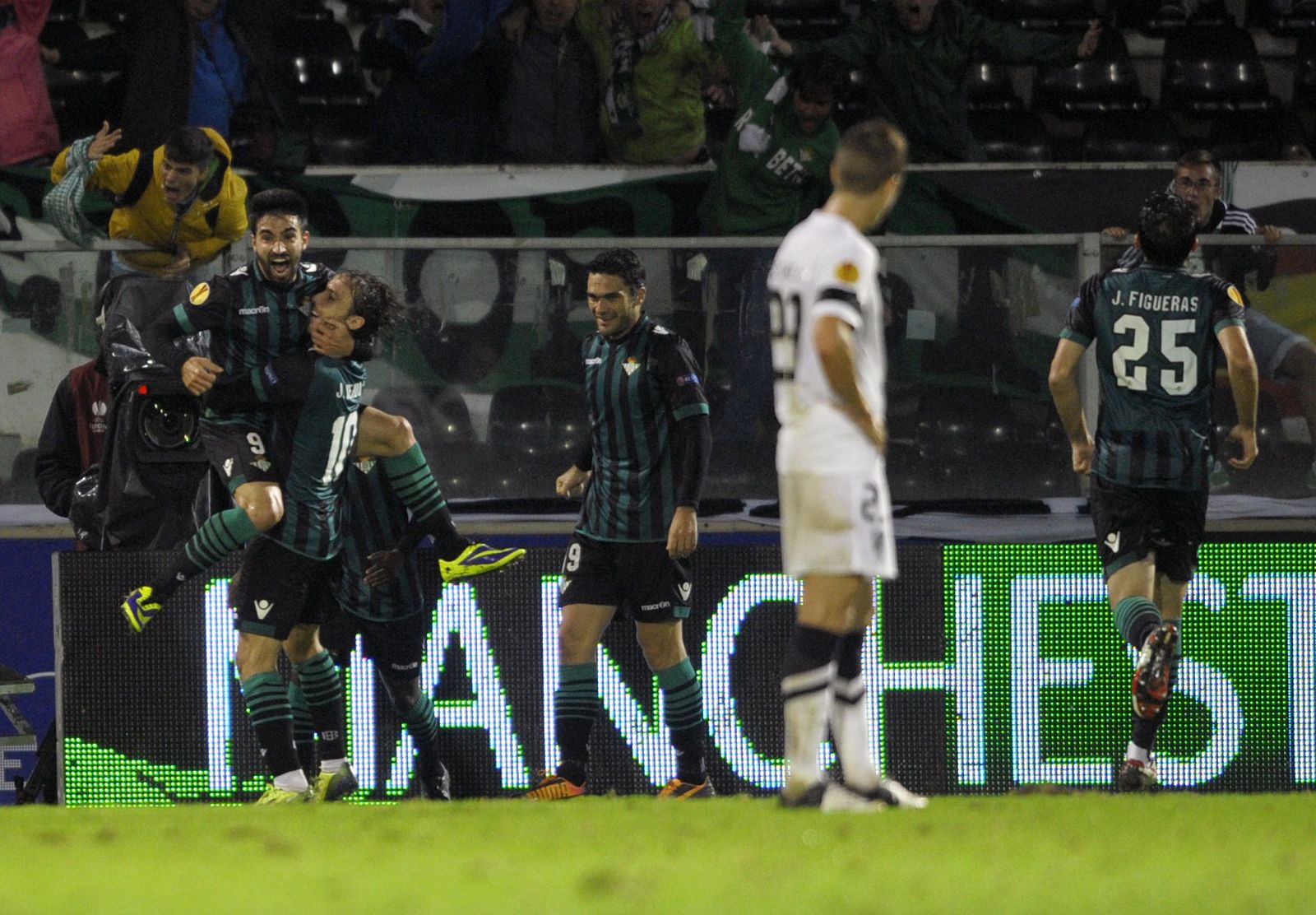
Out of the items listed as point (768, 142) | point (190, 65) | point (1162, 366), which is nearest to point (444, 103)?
point (190, 65)

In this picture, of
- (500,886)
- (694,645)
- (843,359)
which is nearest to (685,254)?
(694,645)

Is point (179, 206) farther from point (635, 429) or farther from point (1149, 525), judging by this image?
point (1149, 525)

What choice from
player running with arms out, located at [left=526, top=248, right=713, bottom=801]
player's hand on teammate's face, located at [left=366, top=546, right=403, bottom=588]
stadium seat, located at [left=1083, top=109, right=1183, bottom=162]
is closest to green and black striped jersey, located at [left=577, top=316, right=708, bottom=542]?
player running with arms out, located at [left=526, top=248, right=713, bottom=801]

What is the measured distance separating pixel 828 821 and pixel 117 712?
153 inches

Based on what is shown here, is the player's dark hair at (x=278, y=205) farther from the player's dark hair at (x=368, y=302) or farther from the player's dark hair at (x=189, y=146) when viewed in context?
the player's dark hair at (x=189, y=146)

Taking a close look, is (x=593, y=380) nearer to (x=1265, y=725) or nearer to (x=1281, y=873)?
(x=1265, y=725)

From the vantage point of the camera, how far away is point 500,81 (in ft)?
37.6

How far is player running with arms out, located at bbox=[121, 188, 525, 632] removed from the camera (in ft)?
23.4

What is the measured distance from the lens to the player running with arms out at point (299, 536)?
7066mm

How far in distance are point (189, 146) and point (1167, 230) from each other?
13.2 feet

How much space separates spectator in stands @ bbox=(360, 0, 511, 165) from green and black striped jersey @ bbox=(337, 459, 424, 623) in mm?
4067

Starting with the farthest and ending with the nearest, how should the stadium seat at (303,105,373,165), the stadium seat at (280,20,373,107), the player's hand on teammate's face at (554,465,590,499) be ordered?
the stadium seat at (280,20,373,107), the stadium seat at (303,105,373,165), the player's hand on teammate's face at (554,465,590,499)

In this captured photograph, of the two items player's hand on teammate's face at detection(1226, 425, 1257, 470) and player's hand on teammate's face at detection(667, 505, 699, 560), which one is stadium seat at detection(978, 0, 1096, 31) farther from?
player's hand on teammate's face at detection(667, 505, 699, 560)

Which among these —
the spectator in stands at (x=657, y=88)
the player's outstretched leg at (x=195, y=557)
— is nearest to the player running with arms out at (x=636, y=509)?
the player's outstretched leg at (x=195, y=557)
